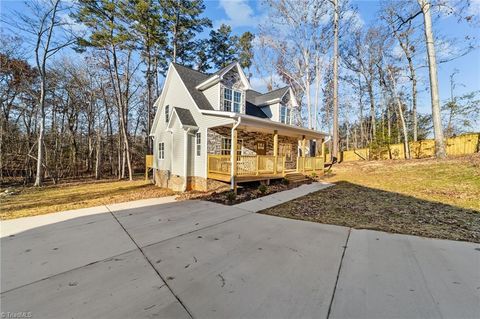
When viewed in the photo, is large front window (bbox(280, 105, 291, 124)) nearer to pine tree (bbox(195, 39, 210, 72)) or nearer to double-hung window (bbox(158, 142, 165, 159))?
double-hung window (bbox(158, 142, 165, 159))

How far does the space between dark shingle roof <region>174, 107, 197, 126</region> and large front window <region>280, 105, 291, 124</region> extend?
21.3ft

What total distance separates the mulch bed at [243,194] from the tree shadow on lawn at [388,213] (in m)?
1.66

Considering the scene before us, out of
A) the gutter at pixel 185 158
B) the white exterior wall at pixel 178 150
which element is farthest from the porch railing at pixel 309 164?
the white exterior wall at pixel 178 150

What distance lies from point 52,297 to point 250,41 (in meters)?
25.1

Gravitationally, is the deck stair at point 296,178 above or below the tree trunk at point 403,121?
below

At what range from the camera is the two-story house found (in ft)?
30.2

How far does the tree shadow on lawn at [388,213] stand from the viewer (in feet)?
14.7

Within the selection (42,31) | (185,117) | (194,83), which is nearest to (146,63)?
(42,31)

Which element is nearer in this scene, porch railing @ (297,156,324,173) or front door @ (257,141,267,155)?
porch railing @ (297,156,324,173)

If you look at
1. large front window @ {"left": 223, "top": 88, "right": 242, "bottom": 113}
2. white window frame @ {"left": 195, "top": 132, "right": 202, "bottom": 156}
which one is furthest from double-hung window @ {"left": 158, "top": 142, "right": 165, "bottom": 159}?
large front window @ {"left": 223, "top": 88, "right": 242, "bottom": 113}

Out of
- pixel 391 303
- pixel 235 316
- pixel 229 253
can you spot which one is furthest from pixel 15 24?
pixel 391 303

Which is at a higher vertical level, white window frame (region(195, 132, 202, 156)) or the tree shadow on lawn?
white window frame (region(195, 132, 202, 156))

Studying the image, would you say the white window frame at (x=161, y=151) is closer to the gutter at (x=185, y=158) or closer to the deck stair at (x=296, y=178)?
the gutter at (x=185, y=158)

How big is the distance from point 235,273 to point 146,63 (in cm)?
2096
